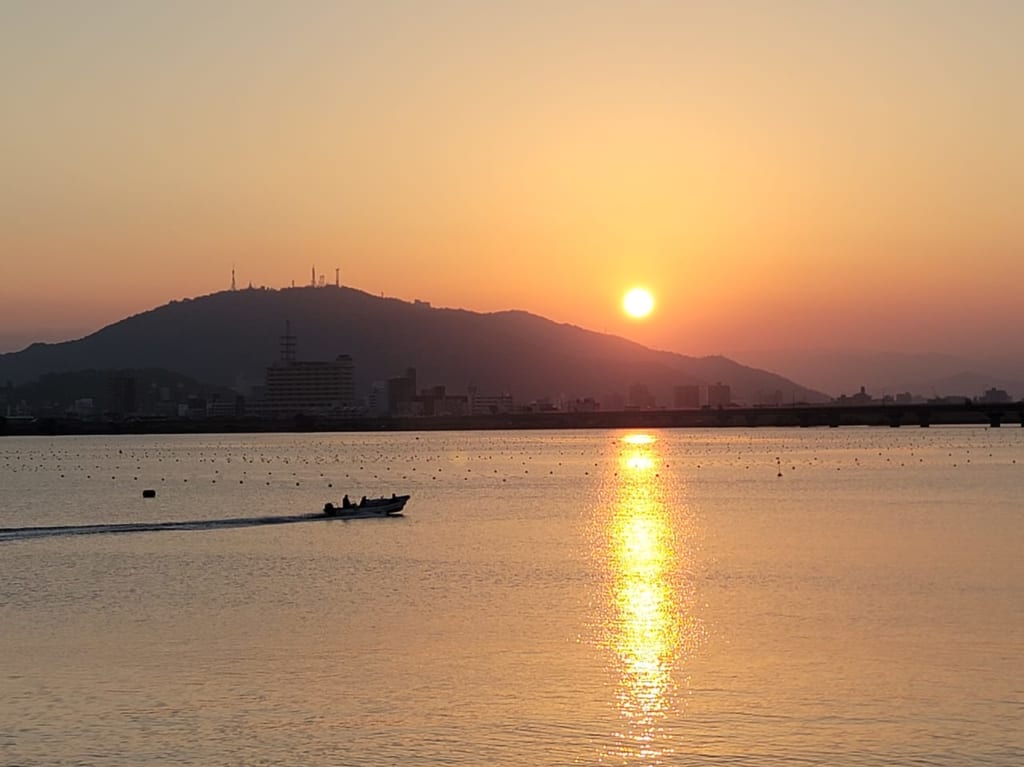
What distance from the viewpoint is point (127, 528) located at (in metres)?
73.9

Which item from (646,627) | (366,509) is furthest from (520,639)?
(366,509)

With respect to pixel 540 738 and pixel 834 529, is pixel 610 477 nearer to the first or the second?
pixel 834 529

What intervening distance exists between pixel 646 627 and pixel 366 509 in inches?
1678

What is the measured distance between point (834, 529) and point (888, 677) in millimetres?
40894

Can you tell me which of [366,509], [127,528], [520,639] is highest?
[366,509]

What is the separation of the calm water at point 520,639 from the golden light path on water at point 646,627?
131 mm

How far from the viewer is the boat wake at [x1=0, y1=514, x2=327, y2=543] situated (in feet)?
231

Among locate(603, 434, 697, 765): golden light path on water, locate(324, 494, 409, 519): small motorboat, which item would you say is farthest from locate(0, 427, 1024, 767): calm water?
locate(324, 494, 409, 519): small motorboat

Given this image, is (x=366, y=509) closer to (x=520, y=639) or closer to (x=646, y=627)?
(x=646, y=627)

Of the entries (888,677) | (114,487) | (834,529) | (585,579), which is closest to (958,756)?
(888,677)

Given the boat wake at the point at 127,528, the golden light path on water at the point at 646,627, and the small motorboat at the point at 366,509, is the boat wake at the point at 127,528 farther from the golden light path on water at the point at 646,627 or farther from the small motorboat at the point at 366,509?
the golden light path on water at the point at 646,627

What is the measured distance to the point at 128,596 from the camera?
4844 cm

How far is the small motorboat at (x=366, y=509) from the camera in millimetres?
80688

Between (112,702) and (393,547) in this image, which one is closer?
(112,702)
